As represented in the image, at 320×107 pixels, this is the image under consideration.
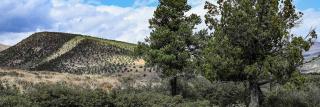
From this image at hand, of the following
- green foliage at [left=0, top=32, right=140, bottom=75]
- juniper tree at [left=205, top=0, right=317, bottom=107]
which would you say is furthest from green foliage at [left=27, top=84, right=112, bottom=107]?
green foliage at [left=0, top=32, right=140, bottom=75]

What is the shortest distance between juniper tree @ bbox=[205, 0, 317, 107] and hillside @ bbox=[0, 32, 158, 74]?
50137 millimetres

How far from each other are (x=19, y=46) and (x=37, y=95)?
3744 inches

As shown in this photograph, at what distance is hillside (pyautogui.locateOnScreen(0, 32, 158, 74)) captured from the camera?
296 feet

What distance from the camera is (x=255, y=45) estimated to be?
115ft

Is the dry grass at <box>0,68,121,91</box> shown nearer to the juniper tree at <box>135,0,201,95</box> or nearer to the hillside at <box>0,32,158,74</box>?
the juniper tree at <box>135,0,201,95</box>

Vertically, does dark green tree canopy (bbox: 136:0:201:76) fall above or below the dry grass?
above

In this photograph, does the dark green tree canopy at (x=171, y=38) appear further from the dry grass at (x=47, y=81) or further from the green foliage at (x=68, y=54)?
the green foliage at (x=68, y=54)

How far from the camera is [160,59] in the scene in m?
43.3

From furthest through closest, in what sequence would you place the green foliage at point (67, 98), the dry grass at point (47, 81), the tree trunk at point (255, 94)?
the dry grass at point (47, 81), the tree trunk at point (255, 94), the green foliage at point (67, 98)

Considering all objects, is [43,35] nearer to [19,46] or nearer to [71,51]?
[19,46]

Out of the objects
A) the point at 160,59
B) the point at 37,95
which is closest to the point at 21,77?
the point at 160,59

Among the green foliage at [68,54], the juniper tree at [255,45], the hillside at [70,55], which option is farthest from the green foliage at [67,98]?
the green foliage at [68,54]

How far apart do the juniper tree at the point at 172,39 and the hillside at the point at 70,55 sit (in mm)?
40048

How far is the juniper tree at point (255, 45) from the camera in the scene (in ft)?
110
